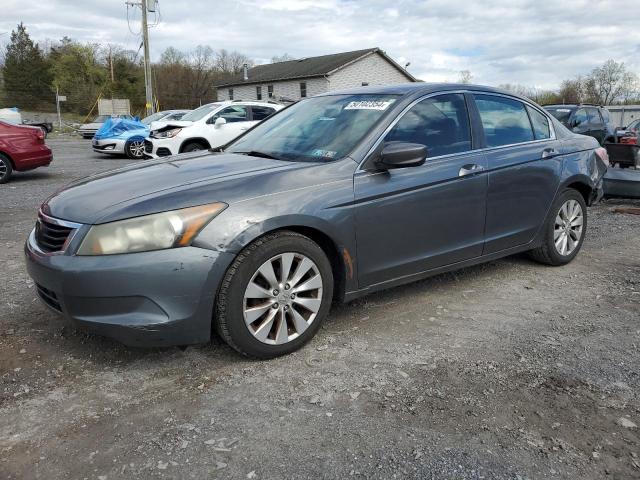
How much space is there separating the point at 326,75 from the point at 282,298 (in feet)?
122

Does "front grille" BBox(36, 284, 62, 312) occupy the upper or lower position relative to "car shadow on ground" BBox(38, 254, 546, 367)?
upper

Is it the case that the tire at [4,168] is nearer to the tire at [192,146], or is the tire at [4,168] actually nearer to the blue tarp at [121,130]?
the tire at [192,146]

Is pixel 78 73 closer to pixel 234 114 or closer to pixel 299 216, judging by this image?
pixel 234 114

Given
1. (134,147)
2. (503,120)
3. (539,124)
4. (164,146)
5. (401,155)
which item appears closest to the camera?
(401,155)

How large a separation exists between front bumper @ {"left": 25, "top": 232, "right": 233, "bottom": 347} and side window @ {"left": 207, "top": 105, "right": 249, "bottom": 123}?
10.8 meters

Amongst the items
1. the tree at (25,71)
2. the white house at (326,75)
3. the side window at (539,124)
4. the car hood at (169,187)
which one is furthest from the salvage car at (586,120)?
the tree at (25,71)

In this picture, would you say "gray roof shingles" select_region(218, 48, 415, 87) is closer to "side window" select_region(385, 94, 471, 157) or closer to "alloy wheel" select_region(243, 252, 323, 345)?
"side window" select_region(385, 94, 471, 157)

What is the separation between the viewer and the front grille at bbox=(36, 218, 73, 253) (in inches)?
119

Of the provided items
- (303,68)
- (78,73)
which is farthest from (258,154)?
(78,73)

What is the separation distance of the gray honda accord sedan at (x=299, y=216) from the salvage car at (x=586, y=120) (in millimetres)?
10221

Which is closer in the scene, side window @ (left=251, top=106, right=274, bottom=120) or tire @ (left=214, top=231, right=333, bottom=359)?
tire @ (left=214, top=231, right=333, bottom=359)

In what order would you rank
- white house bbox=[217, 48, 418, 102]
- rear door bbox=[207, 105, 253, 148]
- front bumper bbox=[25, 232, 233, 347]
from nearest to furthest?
1. front bumper bbox=[25, 232, 233, 347]
2. rear door bbox=[207, 105, 253, 148]
3. white house bbox=[217, 48, 418, 102]

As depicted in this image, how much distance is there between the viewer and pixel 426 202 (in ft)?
12.4

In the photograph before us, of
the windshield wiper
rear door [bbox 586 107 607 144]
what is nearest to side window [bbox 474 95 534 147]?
the windshield wiper
